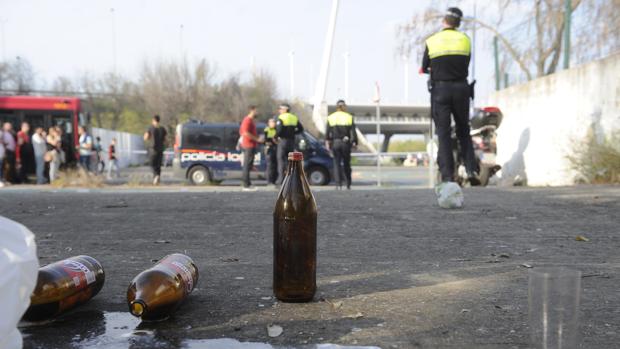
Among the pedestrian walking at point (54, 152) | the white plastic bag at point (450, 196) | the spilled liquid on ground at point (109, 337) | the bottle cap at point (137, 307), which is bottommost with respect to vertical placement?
the spilled liquid on ground at point (109, 337)

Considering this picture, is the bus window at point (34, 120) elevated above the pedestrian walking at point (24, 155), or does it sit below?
above

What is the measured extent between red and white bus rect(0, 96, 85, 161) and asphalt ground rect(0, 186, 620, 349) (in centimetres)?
1375

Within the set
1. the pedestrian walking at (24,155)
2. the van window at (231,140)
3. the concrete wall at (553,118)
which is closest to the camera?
the concrete wall at (553,118)

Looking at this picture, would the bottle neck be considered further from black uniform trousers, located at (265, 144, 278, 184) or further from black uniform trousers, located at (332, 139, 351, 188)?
black uniform trousers, located at (265, 144, 278, 184)

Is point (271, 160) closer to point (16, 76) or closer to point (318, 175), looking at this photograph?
point (318, 175)

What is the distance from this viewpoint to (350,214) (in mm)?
5152

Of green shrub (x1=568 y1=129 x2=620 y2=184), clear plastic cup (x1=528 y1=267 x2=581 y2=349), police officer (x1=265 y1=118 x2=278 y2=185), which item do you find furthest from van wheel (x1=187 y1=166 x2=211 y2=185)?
clear plastic cup (x1=528 y1=267 x2=581 y2=349)

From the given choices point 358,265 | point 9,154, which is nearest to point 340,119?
point 358,265

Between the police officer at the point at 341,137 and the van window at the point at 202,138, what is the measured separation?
7088mm

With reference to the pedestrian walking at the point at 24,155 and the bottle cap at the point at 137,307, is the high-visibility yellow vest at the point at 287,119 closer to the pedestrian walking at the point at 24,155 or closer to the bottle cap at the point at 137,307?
the pedestrian walking at the point at 24,155

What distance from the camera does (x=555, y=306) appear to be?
1.61 metres

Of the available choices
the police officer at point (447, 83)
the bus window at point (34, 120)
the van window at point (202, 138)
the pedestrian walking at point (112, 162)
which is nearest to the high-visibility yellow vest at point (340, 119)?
the police officer at point (447, 83)

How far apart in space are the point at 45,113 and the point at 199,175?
5896 millimetres

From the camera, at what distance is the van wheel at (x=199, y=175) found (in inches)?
699
